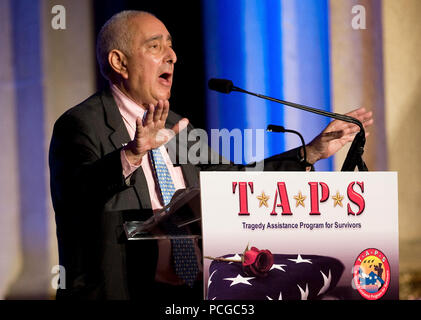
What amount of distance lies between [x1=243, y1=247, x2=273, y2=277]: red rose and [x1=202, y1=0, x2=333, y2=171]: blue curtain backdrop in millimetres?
1108

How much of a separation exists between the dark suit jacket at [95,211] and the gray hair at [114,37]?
10.5 inches

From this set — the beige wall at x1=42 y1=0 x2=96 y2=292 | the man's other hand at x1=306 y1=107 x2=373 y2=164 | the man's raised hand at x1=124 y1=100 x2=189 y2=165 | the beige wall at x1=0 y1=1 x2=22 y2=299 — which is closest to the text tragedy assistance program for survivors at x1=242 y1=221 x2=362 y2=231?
the man's raised hand at x1=124 y1=100 x2=189 y2=165

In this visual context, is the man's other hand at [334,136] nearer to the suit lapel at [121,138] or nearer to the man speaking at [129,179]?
the man speaking at [129,179]

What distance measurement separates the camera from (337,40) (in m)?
3.91

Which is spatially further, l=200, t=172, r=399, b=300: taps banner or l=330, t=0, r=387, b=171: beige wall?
l=330, t=0, r=387, b=171: beige wall

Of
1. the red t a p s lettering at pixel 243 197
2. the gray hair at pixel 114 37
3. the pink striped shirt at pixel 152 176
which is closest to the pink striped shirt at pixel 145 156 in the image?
the pink striped shirt at pixel 152 176

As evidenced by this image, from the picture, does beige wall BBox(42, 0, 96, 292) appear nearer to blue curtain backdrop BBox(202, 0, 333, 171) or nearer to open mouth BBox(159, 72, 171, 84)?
open mouth BBox(159, 72, 171, 84)

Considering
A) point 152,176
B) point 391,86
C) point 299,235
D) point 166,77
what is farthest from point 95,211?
point 391,86

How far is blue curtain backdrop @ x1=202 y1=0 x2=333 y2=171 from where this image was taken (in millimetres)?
3756

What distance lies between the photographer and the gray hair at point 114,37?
3480mm

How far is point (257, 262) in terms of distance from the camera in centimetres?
269

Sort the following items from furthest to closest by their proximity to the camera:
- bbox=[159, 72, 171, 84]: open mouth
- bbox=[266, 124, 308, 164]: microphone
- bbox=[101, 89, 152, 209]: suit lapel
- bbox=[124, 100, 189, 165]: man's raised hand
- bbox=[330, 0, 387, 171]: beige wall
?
bbox=[330, 0, 387, 171]: beige wall < bbox=[159, 72, 171, 84]: open mouth < bbox=[101, 89, 152, 209]: suit lapel < bbox=[266, 124, 308, 164]: microphone < bbox=[124, 100, 189, 165]: man's raised hand

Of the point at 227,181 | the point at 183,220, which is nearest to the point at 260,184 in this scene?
the point at 227,181

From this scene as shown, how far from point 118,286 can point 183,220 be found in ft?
2.39
